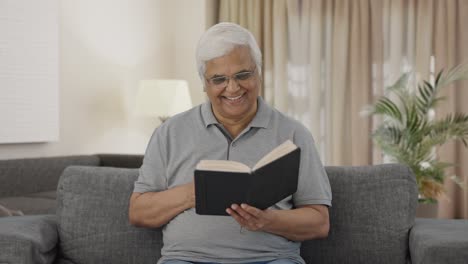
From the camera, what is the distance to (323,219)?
2174mm

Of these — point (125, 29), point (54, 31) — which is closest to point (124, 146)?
point (125, 29)

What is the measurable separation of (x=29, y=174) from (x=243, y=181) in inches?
121

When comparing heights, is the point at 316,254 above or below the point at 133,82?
below

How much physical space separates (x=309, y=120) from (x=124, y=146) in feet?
5.25

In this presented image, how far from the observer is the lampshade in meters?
5.71

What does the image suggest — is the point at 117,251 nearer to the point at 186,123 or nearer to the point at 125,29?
the point at 186,123

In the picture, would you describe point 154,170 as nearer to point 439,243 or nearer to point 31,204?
point 439,243

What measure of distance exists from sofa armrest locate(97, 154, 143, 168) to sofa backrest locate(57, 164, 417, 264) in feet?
8.88

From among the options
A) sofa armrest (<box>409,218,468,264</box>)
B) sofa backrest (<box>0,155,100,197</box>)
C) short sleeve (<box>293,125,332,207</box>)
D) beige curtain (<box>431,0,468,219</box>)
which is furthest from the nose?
beige curtain (<box>431,0,468,219</box>)

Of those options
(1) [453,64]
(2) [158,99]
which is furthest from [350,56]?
(2) [158,99]

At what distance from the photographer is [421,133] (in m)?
5.29

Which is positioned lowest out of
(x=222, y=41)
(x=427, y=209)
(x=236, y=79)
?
(x=427, y=209)

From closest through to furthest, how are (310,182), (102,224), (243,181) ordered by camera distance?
(243,181), (310,182), (102,224)

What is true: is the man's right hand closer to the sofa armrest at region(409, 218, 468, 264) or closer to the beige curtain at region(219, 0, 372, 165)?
the sofa armrest at region(409, 218, 468, 264)
